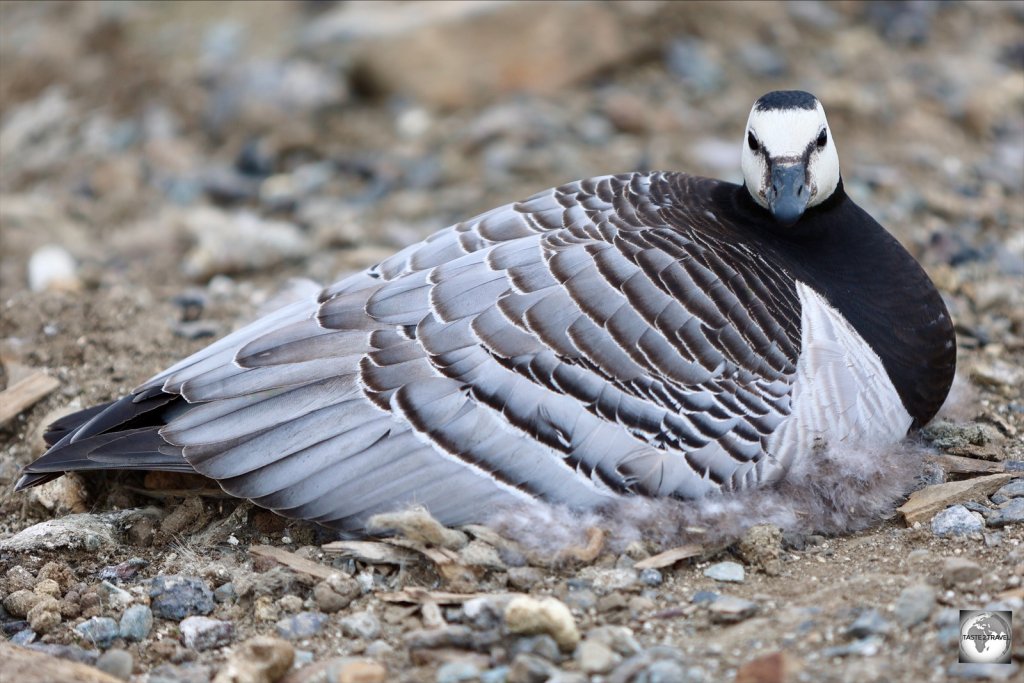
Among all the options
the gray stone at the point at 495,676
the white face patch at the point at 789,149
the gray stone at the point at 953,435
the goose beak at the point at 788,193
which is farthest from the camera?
the gray stone at the point at 953,435

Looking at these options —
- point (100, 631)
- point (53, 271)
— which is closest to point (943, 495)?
point (100, 631)

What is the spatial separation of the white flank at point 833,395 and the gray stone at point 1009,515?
57cm

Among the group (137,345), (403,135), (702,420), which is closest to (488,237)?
(702,420)

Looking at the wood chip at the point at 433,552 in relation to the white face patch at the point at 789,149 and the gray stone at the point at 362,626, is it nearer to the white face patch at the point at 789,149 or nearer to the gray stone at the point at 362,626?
the gray stone at the point at 362,626

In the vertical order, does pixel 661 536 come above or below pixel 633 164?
below

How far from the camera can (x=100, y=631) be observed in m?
4.52

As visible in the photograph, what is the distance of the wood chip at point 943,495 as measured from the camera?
497 cm

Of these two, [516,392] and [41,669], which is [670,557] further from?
[41,669]

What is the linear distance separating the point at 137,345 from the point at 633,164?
167 inches

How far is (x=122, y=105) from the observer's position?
11.5m

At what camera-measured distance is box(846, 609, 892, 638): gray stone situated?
3.97 m

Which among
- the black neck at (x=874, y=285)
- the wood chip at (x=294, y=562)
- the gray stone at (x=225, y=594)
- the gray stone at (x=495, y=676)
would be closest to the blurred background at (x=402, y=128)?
the black neck at (x=874, y=285)

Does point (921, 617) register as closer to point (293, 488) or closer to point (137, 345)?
point (293, 488)

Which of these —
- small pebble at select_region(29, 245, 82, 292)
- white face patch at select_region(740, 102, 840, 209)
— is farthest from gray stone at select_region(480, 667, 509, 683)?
small pebble at select_region(29, 245, 82, 292)
